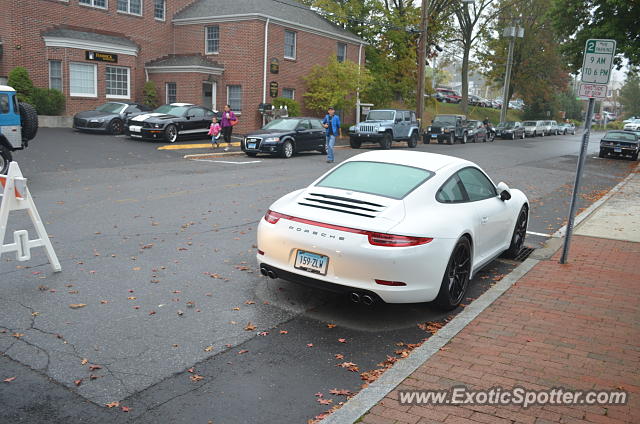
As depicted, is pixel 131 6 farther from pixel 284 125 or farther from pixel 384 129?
pixel 384 129

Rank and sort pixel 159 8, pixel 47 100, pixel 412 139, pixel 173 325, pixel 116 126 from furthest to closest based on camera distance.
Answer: pixel 159 8 < pixel 412 139 < pixel 47 100 < pixel 116 126 < pixel 173 325

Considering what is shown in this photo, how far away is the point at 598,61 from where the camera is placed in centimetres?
748

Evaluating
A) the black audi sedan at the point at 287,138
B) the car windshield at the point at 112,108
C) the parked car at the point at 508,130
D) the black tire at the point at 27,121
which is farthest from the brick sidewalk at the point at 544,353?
the parked car at the point at 508,130

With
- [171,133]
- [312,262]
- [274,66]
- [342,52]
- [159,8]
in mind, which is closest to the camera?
[312,262]

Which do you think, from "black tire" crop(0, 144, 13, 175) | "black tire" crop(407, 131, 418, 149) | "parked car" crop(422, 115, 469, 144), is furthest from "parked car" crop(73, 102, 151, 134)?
"parked car" crop(422, 115, 469, 144)

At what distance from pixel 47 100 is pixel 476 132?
2659cm

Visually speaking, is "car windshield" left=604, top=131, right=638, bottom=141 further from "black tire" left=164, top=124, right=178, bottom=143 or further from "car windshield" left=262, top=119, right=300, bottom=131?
"black tire" left=164, top=124, right=178, bottom=143

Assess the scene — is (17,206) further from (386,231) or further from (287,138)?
(287,138)

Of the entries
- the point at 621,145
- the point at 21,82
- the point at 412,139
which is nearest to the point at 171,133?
the point at 21,82

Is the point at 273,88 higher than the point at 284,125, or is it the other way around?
the point at 273,88

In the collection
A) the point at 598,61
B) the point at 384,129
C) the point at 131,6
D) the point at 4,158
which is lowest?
the point at 4,158

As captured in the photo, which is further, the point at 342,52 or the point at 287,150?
the point at 342,52

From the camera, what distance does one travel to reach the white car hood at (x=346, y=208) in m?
5.20

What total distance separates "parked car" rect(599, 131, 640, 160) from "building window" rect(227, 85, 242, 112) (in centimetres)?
1951
